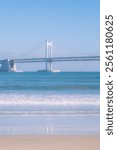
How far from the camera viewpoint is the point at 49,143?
218 inches

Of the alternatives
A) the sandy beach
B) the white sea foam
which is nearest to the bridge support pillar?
the white sea foam

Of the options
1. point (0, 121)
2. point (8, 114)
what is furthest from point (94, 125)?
point (8, 114)

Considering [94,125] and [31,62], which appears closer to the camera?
[94,125]

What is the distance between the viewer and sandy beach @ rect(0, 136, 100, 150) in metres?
5.23

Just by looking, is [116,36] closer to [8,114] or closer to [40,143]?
[40,143]

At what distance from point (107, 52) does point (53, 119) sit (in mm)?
3983

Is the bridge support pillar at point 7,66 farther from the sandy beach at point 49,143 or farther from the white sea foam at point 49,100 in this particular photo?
the sandy beach at point 49,143

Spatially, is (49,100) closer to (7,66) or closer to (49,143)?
(49,143)

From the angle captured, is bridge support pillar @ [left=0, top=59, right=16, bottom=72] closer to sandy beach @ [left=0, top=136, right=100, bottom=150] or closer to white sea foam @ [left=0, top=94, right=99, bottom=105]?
white sea foam @ [left=0, top=94, right=99, bottom=105]

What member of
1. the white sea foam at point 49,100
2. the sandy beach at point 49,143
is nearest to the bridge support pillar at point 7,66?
the white sea foam at point 49,100

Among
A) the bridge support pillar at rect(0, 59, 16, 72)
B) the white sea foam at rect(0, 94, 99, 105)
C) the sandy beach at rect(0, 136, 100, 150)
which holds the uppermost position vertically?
the bridge support pillar at rect(0, 59, 16, 72)

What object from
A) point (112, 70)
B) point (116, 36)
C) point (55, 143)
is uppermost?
point (116, 36)

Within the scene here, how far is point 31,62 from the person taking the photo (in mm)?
36094

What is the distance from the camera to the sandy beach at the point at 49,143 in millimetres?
5227
